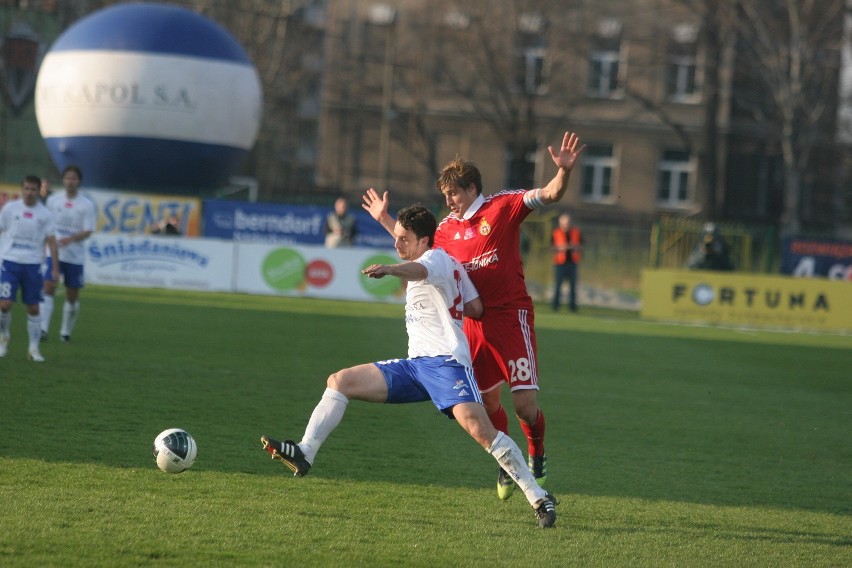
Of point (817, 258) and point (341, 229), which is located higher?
point (341, 229)

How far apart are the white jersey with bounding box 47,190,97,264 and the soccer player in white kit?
28.6ft

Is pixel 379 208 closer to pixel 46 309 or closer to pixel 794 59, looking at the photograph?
pixel 46 309

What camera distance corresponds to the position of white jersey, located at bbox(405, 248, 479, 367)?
6609 millimetres

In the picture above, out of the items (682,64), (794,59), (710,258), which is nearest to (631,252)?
(710,258)

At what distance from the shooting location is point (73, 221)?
48.1 ft

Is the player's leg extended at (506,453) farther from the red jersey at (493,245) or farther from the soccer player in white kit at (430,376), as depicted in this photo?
the red jersey at (493,245)

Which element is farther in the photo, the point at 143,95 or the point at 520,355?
the point at 143,95

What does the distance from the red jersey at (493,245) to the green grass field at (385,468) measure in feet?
4.19

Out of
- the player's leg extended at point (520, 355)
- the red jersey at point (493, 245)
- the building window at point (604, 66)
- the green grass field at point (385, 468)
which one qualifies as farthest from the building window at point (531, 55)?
the player's leg extended at point (520, 355)

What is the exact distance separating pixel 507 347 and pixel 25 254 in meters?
7.05

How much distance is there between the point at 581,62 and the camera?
4691 cm

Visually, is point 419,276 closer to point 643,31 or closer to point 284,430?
point 284,430

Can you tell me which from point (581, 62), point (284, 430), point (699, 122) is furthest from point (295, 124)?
point (284, 430)

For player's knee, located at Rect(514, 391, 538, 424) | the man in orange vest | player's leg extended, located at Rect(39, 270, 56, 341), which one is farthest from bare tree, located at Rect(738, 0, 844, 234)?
player's knee, located at Rect(514, 391, 538, 424)
